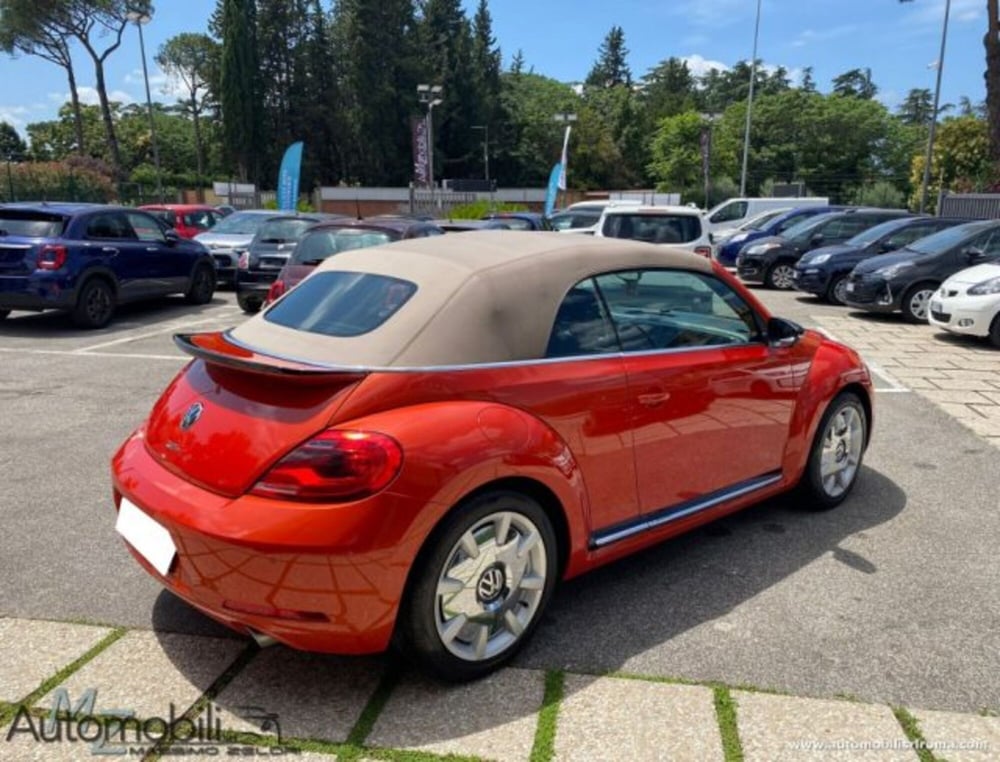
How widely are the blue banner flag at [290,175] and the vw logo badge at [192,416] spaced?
23.2 m

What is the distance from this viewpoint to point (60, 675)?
280 cm

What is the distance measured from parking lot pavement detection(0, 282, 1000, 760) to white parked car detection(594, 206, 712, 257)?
6944 mm

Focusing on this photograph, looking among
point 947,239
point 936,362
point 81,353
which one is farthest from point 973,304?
point 81,353

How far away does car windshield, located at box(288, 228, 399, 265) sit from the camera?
9617mm

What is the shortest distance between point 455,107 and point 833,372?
6975 cm

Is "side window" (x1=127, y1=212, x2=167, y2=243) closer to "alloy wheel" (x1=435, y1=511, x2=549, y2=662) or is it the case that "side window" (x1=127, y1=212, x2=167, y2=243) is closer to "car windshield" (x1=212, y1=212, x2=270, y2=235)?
"car windshield" (x1=212, y1=212, x2=270, y2=235)

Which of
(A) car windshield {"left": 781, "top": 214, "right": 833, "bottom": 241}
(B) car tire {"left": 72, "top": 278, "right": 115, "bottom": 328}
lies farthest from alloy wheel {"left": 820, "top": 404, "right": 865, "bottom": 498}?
(A) car windshield {"left": 781, "top": 214, "right": 833, "bottom": 241}

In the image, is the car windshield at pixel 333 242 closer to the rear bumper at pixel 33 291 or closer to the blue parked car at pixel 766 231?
the rear bumper at pixel 33 291

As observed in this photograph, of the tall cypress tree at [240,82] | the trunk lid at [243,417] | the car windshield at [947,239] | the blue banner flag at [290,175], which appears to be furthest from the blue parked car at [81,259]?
the tall cypress tree at [240,82]

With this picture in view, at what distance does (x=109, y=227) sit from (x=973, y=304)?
11599mm

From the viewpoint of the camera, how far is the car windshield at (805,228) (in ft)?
53.2

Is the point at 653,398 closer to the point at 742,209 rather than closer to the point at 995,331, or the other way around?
the point at 995,331

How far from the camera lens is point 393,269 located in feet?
10.7

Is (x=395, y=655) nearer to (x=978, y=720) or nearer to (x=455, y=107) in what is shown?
(x=978, y=720)
